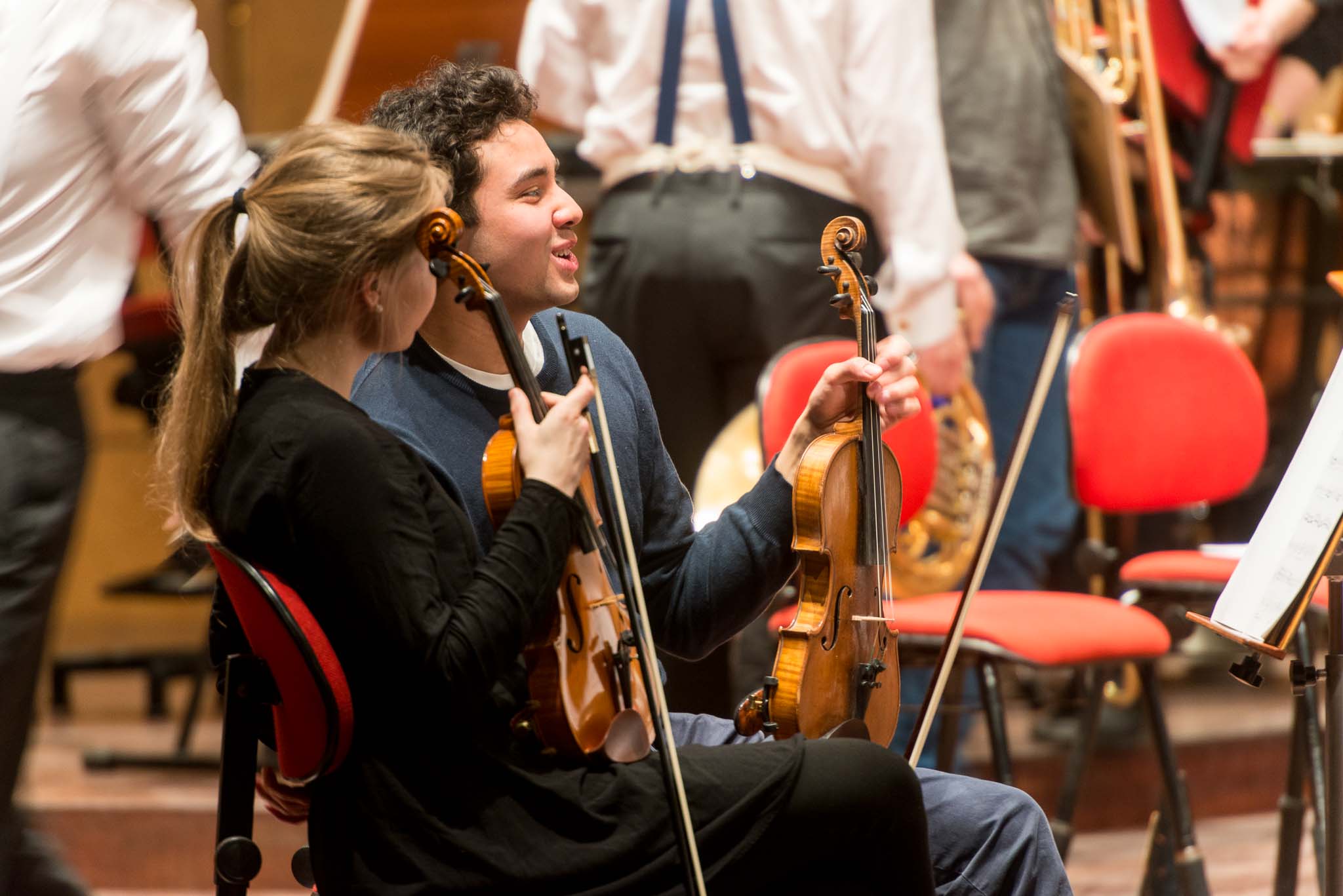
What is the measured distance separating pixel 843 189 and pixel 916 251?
178 millimetres

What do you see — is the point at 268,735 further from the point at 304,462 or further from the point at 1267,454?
the point at 1267,454

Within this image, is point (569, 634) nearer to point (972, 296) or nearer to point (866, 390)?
point (866, 390)

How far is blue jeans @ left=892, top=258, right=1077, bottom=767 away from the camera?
3398mm

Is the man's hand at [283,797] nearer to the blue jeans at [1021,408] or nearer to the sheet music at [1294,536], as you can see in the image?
the sheet music at [1294,536]

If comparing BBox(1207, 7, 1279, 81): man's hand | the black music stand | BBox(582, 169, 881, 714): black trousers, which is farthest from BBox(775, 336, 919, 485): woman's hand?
BBox(1207, 7, 1279, 81): man's hand

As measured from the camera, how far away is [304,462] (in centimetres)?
141

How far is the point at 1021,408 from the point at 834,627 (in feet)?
5.77

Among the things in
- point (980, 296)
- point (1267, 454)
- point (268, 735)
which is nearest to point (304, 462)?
point (268, 735)

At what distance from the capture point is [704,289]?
2.91 meters

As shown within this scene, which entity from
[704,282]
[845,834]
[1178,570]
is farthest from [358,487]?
[1178,570]

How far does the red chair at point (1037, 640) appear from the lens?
Result: 2.48 m

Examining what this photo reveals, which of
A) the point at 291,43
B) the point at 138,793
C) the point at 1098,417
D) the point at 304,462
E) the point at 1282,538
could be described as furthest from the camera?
the point at 291,43

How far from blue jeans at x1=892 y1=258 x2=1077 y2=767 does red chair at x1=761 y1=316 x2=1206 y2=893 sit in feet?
2.22

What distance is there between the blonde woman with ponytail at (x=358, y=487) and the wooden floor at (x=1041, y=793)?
1114 millimetres
